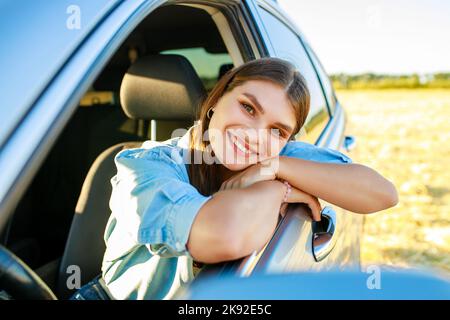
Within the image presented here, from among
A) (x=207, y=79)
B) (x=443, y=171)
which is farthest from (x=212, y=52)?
(x=443, y=171)

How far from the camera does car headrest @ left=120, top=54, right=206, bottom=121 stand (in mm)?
1958

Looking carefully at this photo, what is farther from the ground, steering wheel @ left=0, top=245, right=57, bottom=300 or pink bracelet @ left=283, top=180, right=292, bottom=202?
steering wheel @ left=0, top=245, right=57, bottom=300

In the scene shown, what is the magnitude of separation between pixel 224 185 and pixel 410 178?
5.47m

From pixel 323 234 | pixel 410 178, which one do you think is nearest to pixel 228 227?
pixel 323 234

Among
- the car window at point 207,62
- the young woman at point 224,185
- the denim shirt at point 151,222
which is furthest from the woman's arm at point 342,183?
the car window at point 207,62

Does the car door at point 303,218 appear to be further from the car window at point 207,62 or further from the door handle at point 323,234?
the car window at point 207,62

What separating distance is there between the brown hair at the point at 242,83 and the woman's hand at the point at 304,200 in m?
0.21

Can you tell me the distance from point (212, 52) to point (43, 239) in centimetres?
147

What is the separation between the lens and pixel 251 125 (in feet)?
4.44

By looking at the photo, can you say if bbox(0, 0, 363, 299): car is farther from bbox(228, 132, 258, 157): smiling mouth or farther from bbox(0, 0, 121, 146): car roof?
bbox(228, 132, 258, 157): smiling mouth

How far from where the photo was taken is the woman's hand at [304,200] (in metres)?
1.42

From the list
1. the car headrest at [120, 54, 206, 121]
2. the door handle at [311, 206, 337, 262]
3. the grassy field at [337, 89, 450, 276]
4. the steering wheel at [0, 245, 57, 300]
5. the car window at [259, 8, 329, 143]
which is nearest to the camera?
the steering wheel at [0, 245, 57, 300]

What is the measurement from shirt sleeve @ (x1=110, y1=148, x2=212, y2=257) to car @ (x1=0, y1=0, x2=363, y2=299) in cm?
12

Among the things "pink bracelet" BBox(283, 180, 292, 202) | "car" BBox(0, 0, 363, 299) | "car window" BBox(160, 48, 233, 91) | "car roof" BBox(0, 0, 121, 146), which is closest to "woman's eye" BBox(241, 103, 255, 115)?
"pink bracelet" BBox(283, 180, 292, 202)
